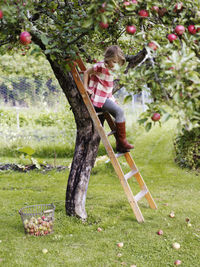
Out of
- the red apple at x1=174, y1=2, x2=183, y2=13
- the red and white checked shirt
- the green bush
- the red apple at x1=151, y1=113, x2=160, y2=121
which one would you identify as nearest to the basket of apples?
the red and white checked shirt

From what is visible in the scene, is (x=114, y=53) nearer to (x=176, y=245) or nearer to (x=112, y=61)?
(x=112, y=61)

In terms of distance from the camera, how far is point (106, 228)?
375 cm

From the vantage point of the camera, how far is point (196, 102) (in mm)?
1966

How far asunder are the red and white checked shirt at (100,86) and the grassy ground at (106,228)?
143 centimetres

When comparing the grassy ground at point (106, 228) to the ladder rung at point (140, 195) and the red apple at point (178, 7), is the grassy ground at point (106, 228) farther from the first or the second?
the red apple at point (178, 7)

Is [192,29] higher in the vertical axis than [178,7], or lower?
lower

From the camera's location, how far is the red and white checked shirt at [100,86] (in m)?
3.55

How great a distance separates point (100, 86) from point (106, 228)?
5.27 ft

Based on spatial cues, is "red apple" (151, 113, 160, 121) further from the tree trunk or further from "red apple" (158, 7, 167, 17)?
the tree trunk

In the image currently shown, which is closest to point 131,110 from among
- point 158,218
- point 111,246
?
point 158,218

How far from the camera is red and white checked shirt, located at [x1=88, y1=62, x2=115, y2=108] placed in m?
3.55

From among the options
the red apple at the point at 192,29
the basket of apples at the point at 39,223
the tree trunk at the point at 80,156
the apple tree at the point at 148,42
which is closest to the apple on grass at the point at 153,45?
the apple tree at the point at 148,42

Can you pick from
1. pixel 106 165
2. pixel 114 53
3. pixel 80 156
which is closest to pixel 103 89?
pixel 114 53

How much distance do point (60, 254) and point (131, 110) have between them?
31.4 feet
